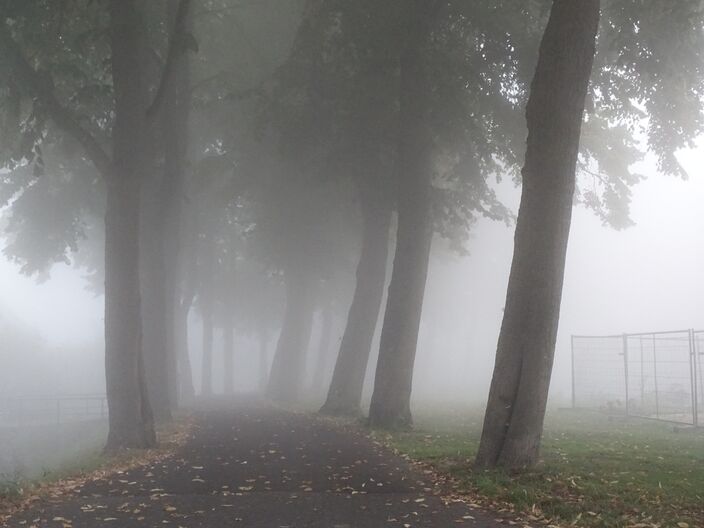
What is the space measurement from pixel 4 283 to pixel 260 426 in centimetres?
8648

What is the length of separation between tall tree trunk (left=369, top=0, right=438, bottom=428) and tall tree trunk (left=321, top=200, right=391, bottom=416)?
2.55m

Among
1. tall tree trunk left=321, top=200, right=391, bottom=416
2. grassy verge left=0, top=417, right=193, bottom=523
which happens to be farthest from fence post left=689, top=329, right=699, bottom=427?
grassy verge left=0, top=417, right=193, bottom=523

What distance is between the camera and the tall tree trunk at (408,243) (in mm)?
14531

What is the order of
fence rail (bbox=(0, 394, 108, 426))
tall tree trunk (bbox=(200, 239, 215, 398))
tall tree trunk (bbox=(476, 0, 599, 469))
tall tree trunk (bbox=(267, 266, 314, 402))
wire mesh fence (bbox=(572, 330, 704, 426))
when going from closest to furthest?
1. tall tree trunk (bbox=(476, 0, 599, 469))
2. wire mesh fence (bbox=(572, 330, 704, 426))
3. tall tree trunk (bbox=(267, 266, 314, 402))
4. fence rail (bbox=(0, 394, 108, 426))
5. tall tree trunk (bbox=(200, 239, 215, 398))

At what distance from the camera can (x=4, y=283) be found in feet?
295

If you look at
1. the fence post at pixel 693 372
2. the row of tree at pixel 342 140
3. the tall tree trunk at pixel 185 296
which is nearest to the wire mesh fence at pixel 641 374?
the fence post at pixel 693 372

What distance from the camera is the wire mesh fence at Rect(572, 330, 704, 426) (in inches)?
717

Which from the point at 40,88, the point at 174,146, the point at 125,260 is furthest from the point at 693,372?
the point at 40,88

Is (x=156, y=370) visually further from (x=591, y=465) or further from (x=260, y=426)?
(x=591, y=465)

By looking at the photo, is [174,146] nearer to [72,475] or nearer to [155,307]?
[155,307]

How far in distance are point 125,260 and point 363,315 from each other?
7.20m

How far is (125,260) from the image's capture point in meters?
12.1

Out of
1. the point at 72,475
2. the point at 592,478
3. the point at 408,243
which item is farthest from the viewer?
the point at 408,243

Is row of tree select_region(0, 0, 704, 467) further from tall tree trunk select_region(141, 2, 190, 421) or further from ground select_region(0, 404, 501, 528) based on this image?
ground select_region(0, 404, 501, 528)
